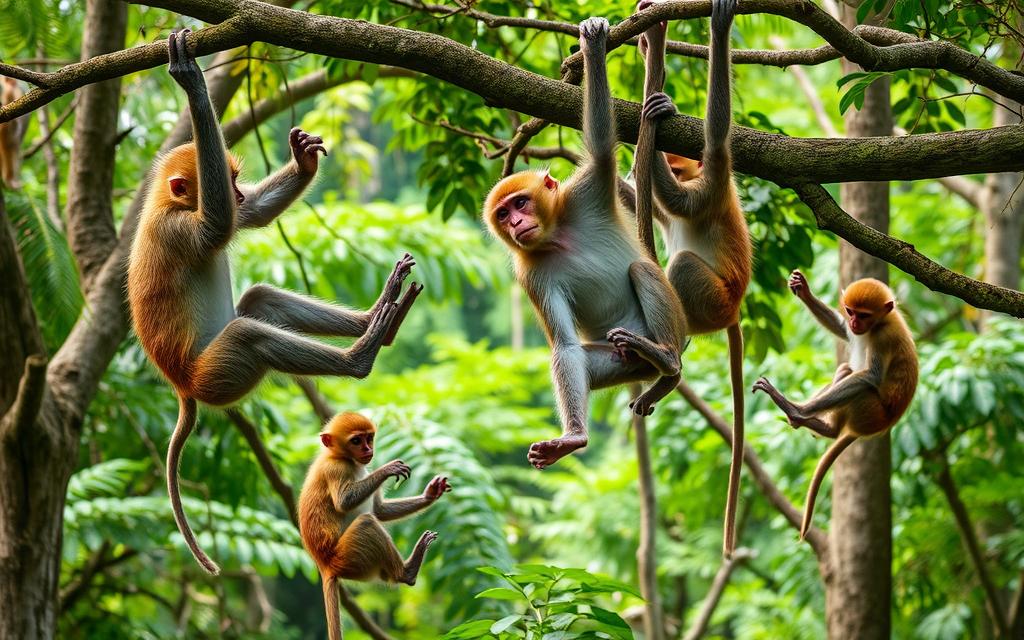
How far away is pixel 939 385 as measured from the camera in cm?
780

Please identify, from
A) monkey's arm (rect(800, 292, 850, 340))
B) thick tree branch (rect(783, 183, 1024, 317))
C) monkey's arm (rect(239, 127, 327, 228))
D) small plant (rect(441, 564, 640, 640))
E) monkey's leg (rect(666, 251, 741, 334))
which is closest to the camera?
thick tree branch (rect(783, 183, 1024, 317))

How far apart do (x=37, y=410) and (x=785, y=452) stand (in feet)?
21.3

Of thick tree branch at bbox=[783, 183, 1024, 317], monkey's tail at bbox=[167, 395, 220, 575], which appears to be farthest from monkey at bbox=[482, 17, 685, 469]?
monkey's tail at bbox=[167, 395, 220, 575]

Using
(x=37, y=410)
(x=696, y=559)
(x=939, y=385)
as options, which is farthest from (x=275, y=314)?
(x=696, y=559)

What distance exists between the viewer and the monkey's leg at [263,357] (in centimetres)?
452

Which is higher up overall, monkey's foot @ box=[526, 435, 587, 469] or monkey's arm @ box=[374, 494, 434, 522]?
monkey's arm @ box=[374, 494, 434, 522]

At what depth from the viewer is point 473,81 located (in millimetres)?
4008

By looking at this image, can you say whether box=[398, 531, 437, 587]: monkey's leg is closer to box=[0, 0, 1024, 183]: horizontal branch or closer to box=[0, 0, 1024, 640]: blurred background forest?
box=[0, 0, 1024, 640]: blurred background forest

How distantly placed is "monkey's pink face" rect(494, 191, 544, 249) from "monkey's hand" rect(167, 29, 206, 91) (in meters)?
1.46

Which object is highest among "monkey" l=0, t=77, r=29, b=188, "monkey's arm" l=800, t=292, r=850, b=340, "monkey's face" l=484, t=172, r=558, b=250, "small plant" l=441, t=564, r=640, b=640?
"monkey" l=0, t=77, r=29, b=188

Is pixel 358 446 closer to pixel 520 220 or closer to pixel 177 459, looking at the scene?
pixel 177 459

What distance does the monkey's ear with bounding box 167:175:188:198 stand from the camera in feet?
15.9

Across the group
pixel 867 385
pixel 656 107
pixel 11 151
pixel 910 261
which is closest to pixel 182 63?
pixel 656 107

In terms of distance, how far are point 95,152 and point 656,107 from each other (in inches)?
200
